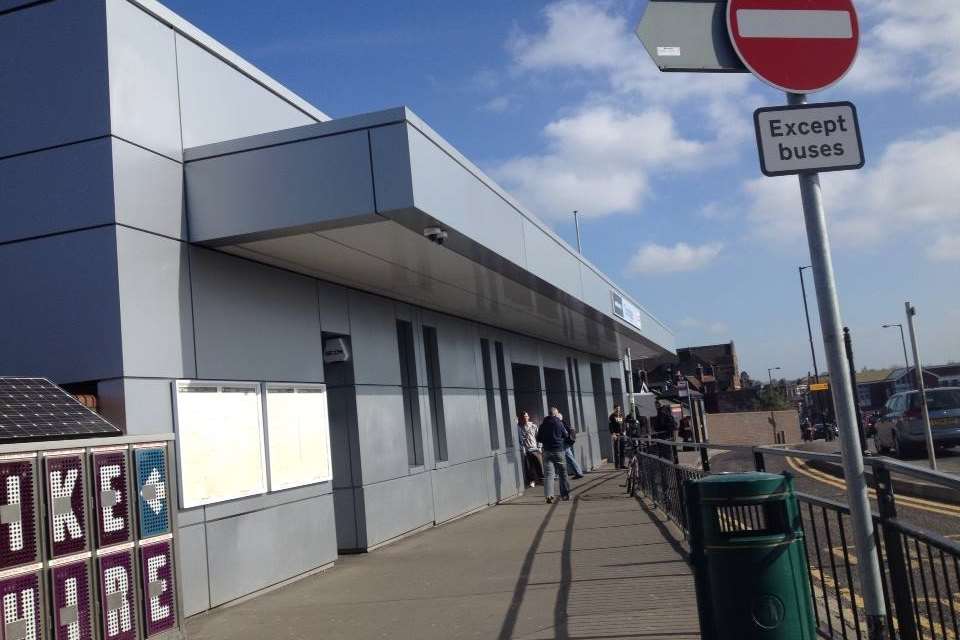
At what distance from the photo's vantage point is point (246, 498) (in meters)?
8.66

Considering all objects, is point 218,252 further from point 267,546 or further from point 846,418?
point 846,418

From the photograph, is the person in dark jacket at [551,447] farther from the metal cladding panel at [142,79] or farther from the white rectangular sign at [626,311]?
the metal cladding panel at [142,79]

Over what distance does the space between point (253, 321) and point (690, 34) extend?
6327mm

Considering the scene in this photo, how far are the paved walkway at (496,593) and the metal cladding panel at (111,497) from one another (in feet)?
4.58

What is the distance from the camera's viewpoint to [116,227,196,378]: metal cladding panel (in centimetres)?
741

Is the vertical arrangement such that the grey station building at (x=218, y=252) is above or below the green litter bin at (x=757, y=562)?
above

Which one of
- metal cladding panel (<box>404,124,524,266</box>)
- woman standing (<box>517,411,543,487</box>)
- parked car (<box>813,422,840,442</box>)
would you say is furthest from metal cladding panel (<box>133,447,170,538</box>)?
parked car (<box>813,422,840,442</box>)

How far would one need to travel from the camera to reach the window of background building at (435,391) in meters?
14.6

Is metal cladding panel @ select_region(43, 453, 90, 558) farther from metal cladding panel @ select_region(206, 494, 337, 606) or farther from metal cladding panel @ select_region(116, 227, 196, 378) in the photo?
metal cladding panel @ select_region(206, 494, 337, 606)

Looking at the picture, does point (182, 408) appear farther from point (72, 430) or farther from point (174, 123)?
point (174, 123)

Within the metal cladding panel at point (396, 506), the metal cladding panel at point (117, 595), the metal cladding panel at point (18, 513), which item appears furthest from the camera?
the metal cladding panel at point (396, 506)

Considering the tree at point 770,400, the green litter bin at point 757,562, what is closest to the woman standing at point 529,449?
the green litter bin at point 757,562

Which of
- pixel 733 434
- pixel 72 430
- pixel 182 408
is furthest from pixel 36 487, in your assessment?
pixel 733 434

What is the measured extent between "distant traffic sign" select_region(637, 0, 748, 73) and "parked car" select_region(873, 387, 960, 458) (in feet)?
63.7
